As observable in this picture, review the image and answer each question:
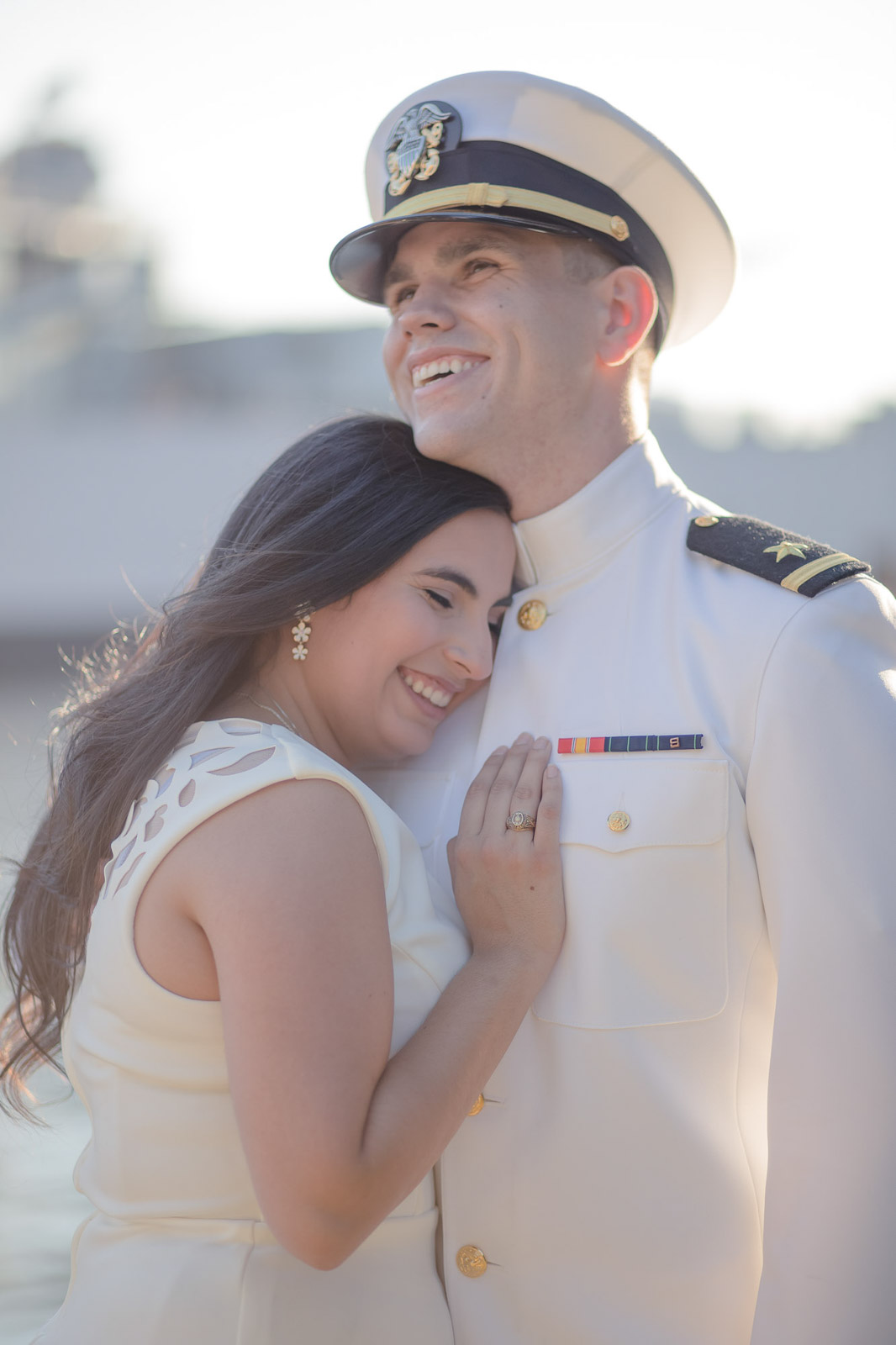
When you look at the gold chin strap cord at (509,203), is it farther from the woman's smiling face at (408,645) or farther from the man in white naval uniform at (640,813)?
the woman's smiling face at (408,645)

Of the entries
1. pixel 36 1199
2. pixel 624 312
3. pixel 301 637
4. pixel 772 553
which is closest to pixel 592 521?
pixel 772 553

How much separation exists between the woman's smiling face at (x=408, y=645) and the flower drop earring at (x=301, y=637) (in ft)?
0.04

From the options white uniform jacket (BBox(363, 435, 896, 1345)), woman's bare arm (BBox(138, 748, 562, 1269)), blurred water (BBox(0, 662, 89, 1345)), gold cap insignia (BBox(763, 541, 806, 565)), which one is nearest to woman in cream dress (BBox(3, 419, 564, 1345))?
woman's bare arm (BBox(138, 748, 562, 1269))

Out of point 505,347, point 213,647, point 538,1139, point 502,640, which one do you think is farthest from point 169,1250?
point 505,347

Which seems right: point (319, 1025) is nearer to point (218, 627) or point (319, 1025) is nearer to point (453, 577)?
point (218, 627)

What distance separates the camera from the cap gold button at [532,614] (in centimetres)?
219

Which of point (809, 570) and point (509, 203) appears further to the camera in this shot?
point (509, 203)

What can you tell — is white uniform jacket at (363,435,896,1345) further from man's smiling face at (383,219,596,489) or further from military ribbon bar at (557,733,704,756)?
man's smiling face at (383,219,596,489)

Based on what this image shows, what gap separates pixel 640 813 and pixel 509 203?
1.09 metres

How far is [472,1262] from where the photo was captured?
1.83 m

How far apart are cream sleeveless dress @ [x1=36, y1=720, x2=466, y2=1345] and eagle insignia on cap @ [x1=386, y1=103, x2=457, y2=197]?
1.13 meters

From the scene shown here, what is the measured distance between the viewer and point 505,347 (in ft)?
7.07

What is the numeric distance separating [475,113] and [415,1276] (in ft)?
6.41

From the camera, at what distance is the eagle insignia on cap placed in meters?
2.25
